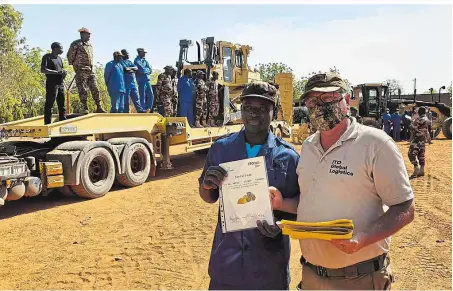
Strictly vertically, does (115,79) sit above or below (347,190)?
above

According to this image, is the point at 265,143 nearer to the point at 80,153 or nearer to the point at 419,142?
the point at 80,153

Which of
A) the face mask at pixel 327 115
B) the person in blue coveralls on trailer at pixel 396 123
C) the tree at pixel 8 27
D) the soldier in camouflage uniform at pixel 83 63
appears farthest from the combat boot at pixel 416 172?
the tree at pixel 8 27

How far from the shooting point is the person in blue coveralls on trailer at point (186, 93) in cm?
1194

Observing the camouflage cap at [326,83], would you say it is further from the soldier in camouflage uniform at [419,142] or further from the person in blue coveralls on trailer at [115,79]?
the soldier in camouflage uniform at [419,142]

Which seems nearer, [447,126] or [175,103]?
[175,103]

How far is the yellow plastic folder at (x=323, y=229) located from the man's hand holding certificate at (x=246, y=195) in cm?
24

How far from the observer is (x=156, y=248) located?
17.8 ft

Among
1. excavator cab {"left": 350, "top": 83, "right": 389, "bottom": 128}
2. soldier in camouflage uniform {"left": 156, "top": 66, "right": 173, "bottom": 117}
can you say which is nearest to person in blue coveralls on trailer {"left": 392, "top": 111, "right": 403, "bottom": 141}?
excavator cab {"left": 350, "top": 83, "right": 389, "bottom": 128}

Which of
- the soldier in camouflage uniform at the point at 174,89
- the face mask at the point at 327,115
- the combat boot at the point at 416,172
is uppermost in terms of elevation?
the soldier in camouflage uniform at the point at 174,89

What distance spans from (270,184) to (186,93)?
385 inches

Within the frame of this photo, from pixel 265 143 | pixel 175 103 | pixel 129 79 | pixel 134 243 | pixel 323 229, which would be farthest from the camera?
pixel 175 103

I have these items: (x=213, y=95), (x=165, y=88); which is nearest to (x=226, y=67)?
(x=213, y=95)

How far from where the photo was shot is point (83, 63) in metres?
9.03

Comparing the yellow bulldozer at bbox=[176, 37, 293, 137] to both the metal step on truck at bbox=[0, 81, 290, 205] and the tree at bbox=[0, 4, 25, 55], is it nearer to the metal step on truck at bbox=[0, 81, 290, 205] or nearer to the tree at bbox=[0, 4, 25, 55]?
the metal step on truck at bbox=[0, 81, 290, 205]
